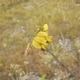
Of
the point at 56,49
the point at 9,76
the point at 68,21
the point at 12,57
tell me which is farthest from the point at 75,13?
the point at 9,76

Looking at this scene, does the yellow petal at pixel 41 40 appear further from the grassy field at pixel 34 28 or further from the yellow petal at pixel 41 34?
the grassy field at pixel 34 28

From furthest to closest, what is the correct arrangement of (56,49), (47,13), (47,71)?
(47,13) → (56,49) → (47,71)

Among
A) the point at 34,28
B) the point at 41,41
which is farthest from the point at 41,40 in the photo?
the point at 34,28

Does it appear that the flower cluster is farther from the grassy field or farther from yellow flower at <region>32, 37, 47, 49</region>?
the grassy field

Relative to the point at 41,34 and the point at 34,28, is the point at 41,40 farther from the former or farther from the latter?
the point at 34,28

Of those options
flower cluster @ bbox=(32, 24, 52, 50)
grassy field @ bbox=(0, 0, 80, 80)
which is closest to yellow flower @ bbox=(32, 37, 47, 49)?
flower cluster @ bbox=(32, 24, 52, 50)

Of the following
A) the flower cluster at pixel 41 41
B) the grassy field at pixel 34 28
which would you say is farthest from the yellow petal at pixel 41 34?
the grassy field at pixel 34 28

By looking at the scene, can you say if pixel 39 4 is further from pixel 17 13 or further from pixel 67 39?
pixel 67 39

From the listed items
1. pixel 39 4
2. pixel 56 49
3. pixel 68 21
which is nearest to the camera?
pixel 56 49
